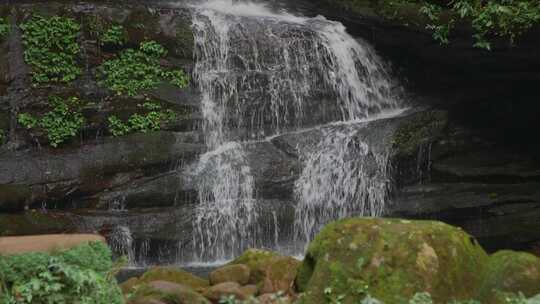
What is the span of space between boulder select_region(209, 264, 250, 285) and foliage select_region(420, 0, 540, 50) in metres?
6.22

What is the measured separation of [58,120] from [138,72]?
187 cm

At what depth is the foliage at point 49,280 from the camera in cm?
459

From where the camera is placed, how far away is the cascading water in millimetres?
11969

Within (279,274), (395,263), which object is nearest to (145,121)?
(279,274)

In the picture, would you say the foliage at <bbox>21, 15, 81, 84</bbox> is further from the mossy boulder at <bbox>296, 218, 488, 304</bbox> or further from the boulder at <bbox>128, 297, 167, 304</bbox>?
the mossy boulder at <bbox>296, 218, 488, 304</bbox>

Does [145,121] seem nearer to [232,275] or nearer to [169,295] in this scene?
[232,275]

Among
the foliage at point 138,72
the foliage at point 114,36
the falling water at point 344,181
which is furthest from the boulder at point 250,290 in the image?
the foliage at point 114,36

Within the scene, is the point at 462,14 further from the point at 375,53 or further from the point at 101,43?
the point at 101,43

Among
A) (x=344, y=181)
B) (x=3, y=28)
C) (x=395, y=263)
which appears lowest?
(x=395, y=263)

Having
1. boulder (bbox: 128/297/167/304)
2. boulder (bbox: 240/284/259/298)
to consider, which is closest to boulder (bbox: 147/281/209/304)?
boulder (bbox: 128/297/167/304)

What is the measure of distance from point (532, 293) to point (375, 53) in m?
8.97

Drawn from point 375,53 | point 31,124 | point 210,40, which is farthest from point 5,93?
point 375,53

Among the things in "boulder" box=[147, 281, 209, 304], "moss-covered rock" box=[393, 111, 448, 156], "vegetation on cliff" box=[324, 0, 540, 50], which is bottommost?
"boulder" box=[147, 281, 209, 304]

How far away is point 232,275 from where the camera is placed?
8.33m
